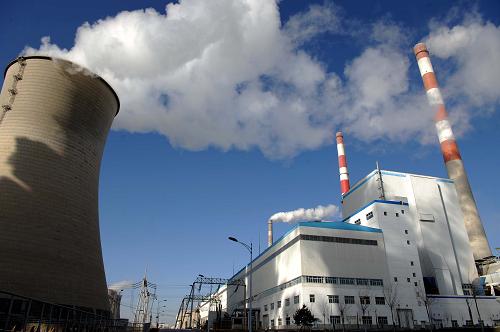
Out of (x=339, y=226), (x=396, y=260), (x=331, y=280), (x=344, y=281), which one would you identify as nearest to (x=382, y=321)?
(x=344, y=281)

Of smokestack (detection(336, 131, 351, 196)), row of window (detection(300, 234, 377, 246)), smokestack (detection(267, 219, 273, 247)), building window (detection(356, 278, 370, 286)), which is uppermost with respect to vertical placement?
smokestack (detection(336, 131, 351, 196))

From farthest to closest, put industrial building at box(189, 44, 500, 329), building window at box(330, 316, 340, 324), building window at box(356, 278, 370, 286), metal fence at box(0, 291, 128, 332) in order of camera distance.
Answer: building window at box(356, 278, 370, 286)
industrial building at box(189, 44, 500, 329)
building window at box(330, 316, 340, 324)
metal fence at box(0, 291, 128, 332)

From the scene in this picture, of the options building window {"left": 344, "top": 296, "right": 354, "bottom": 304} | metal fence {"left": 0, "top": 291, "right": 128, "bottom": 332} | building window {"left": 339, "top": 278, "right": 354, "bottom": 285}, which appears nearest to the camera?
metal fence {"left": 0, "top": 291, "right": 128, "bottom": 332}

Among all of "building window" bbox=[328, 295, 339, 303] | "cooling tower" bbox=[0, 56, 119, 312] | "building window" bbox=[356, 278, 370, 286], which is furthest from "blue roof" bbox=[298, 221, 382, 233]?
"cooling tower" bbox=[0, 56, 119, 312]

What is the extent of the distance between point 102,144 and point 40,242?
35.0ft

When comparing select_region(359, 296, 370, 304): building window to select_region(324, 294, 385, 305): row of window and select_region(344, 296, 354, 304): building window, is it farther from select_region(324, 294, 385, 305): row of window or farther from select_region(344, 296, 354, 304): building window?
select_region(344, 296, 354, 304): building window

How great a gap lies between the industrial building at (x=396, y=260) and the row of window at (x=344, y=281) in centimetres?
13

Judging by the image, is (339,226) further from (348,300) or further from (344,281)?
(348,300)

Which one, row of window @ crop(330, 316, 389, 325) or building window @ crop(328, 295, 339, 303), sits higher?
building window @ crop(328, 295, 339, 303)

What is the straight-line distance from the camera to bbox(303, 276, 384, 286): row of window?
1821 inches

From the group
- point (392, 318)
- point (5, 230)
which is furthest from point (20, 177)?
point (392, 318)

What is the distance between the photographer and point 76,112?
29422mm

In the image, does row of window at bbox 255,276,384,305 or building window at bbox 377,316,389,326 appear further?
row of window at bbox 255,276,384,305

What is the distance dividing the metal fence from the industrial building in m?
27.1
